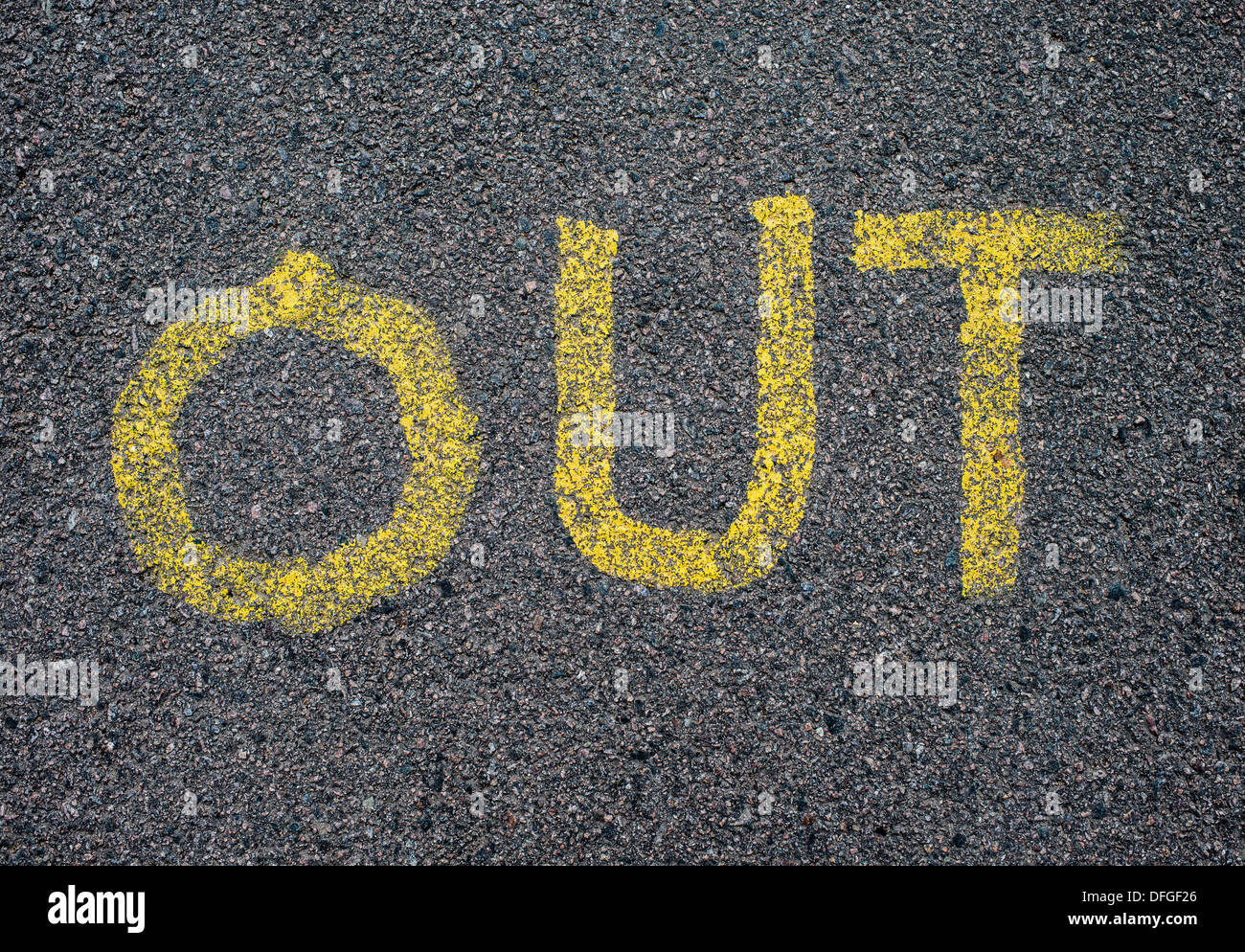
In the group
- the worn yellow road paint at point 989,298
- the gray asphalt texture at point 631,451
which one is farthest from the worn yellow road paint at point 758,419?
the worn yellow road paint at point 989,298

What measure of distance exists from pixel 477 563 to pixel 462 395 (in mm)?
483

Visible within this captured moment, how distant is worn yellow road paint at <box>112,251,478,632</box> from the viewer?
237 cm

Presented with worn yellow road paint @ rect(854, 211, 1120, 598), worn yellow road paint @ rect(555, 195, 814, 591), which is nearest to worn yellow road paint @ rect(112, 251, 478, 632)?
worn yellow road paint @ rect(555, 195, 814, 591)

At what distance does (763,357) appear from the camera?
2.42 m

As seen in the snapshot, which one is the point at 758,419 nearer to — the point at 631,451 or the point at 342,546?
the point at 631,451

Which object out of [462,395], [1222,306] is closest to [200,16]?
[462,395]

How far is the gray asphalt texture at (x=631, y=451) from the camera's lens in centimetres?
234

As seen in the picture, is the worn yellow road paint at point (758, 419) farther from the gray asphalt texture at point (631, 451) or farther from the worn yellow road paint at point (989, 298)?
the worn yellow road paint at point (989, 298)

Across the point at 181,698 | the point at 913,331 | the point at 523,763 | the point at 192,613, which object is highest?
the point at 913,331

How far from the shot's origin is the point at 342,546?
238cm

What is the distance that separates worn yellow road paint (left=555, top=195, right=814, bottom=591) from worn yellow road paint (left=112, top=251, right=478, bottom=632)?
0.33 metres

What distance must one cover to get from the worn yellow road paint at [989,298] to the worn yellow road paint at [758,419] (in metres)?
0.25

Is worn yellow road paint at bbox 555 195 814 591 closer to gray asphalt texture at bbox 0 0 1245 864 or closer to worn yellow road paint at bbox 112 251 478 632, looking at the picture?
gray asphalt texture at bbox 0 0 1245 864
